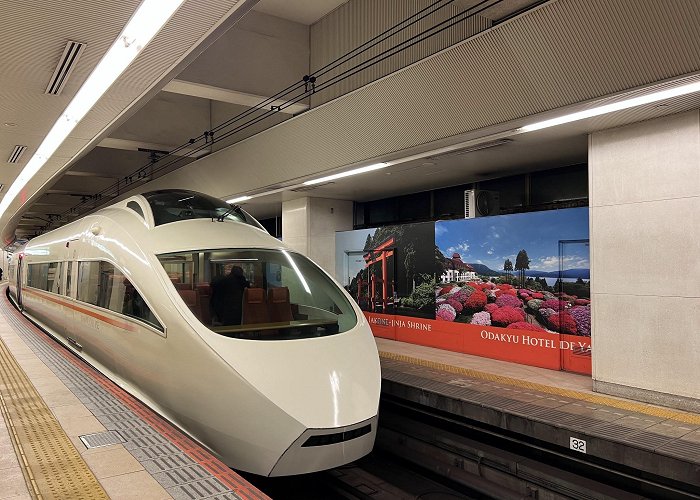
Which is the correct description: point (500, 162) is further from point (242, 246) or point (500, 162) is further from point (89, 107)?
point (89, 107)

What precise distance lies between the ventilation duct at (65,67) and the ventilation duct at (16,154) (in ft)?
10.3

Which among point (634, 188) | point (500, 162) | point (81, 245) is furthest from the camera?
point (500, 162)

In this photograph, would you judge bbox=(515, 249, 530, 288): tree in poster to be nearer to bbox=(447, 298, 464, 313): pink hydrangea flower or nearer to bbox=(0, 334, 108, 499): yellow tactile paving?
bbox=(447, 298, 464, 313): pink hydrangea flower

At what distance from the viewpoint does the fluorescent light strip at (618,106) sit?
14.2 ft

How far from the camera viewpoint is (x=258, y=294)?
196 inches

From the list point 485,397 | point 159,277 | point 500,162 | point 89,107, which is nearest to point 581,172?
point 500,162

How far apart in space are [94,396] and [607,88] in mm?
5381

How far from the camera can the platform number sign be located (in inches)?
177

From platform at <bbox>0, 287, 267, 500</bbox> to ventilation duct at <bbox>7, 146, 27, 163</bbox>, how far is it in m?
4.17

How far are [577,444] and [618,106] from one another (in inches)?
118

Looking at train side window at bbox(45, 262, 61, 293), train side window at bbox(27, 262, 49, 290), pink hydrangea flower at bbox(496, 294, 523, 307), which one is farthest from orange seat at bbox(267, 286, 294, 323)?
train side window at bbox(27, 262, 49, 290)

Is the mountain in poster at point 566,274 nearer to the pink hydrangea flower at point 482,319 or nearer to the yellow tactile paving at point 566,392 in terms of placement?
the pink hydrangea flower at point 482,319

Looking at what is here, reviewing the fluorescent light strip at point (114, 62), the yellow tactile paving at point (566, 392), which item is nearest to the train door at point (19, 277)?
the fluorescent light strip at point (114, 62)

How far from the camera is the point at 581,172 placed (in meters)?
7.63
